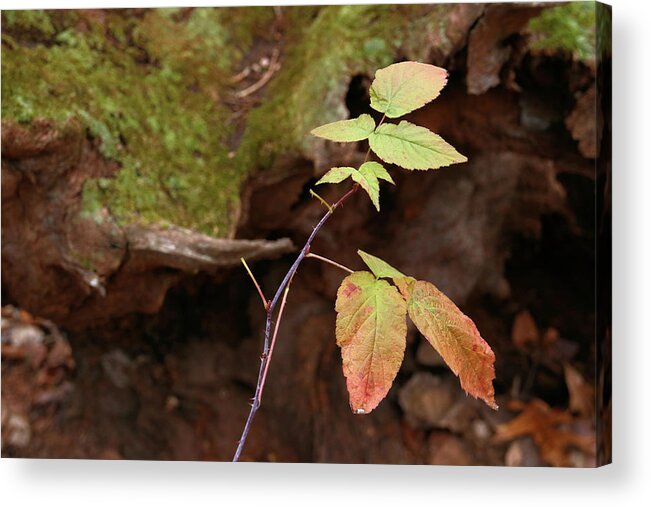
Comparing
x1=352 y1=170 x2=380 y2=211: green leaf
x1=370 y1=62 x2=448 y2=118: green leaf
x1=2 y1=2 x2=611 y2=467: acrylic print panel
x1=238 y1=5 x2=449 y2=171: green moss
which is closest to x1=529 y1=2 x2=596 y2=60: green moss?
x1=2 y1=2 x2=611 y2=467: acrylic print panel

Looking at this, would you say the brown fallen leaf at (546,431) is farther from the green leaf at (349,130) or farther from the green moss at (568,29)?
the green leaf at (349,130)

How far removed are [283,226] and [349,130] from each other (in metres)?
0.76

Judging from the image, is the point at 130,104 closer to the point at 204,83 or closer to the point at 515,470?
the point at 204,83

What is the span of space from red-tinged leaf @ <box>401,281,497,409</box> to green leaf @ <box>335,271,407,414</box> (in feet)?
0.08

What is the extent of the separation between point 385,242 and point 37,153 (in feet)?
2.74

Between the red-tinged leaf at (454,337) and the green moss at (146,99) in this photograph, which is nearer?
the red-tinged leaf at (454,337)

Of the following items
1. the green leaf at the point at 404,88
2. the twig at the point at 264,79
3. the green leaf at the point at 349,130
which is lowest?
the green leaf at the point at 349,130

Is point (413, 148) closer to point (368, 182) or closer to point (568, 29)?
point (368, 182)

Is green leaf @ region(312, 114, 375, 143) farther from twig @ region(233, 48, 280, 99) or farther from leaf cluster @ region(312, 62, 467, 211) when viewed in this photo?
twig @ region(233, 48, 280, 99)

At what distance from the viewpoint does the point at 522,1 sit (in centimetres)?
137

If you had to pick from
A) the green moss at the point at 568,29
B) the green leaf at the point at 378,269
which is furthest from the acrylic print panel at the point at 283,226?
the green leaf at the point at 378,269

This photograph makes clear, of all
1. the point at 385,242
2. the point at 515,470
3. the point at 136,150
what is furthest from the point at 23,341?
the point at 515,470

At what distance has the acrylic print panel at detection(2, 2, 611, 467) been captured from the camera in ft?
4.55

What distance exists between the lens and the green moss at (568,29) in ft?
4.56
